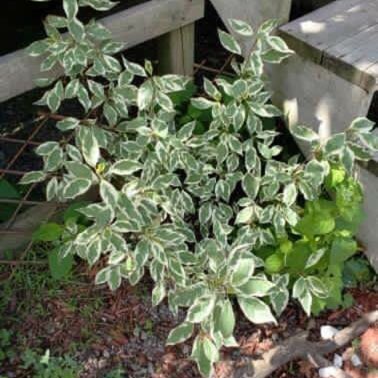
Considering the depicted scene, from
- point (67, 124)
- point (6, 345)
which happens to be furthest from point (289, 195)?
point (6, 345)

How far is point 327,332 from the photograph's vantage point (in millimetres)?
2088

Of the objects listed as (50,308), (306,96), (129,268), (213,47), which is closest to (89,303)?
(50,308)

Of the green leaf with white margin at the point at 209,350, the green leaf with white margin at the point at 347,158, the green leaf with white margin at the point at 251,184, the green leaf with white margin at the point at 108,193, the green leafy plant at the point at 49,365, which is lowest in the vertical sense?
the green leafy plant at the point at 49,365

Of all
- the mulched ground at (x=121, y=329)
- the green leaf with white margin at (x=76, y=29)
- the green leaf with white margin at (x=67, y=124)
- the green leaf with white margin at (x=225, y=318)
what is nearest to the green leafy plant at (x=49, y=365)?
the mulched ground at (x=121, y=329)

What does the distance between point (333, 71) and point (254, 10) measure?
0.34 metres

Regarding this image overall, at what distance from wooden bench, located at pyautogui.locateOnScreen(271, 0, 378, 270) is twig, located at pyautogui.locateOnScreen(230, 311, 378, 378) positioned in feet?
1.15

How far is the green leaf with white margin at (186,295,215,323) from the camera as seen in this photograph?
58.7 inches

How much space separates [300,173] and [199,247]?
0.46 meters

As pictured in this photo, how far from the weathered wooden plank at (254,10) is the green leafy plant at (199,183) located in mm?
157

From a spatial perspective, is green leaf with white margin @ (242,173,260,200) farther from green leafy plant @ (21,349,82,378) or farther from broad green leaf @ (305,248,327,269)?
green leafy plant @ (21,349,82,378)

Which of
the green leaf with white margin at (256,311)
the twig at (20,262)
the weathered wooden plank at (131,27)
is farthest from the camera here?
the twig at (20,262)

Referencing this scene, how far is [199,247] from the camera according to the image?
6.41 ft

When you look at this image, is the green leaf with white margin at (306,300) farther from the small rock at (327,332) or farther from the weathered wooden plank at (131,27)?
the weathered wooden plank at (131,27)

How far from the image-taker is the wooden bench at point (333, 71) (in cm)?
174
